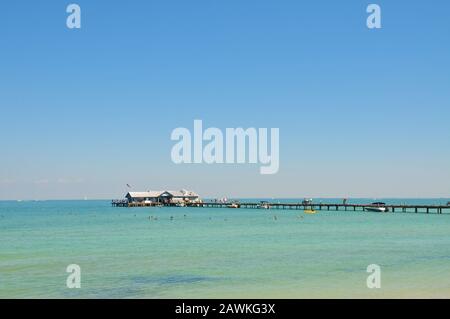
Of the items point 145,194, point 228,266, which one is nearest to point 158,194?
point 145,194

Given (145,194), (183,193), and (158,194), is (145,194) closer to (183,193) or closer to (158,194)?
(158,194)

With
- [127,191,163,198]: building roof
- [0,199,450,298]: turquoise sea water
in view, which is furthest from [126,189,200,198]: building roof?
[0,199,450,298]: turquoise sea water

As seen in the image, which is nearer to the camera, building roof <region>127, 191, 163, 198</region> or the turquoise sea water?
the turquoise sea water

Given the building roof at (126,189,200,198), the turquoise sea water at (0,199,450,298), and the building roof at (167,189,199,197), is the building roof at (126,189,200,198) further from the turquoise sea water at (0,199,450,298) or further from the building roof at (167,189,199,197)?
the turquoise sea water at (0,199,450,298)

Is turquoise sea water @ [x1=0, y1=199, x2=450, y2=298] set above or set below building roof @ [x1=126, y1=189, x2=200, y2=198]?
below

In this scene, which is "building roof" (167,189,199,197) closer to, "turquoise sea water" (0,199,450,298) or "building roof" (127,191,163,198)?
"building roof" (127,191,163,198)

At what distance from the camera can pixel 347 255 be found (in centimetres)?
3656

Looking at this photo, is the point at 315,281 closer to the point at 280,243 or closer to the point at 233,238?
the point at 280,243

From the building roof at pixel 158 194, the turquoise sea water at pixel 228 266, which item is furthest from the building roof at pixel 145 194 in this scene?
the turquoise sea water at pixel 228 266

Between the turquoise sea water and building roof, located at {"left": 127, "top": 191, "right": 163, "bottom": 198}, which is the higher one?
building roof, located at {"left": 127, "top": 191, "right": 163, "bottom": 198}

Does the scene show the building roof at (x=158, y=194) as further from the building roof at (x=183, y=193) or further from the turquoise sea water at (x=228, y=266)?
the turquoise sea water at (x=228, y=266)

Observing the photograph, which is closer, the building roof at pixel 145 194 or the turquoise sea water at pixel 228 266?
the turquoise sea water at pixel 228 266
